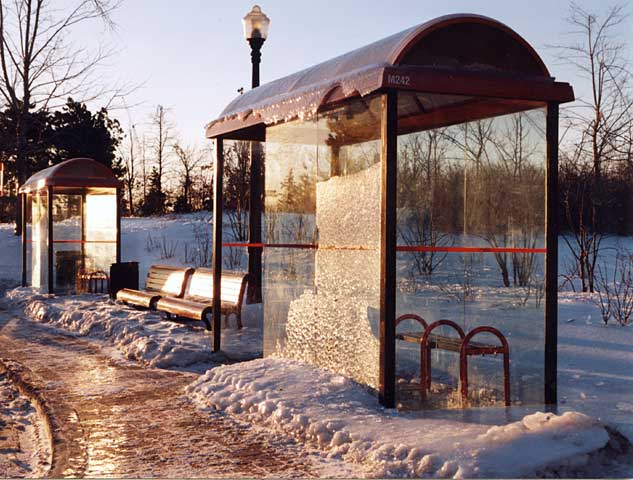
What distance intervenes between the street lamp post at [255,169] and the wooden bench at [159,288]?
4.70 ft

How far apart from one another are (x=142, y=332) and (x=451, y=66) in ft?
20.0

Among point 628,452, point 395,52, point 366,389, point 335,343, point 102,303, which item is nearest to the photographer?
point 628,452

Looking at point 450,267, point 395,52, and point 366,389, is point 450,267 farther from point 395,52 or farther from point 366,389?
point 395,52

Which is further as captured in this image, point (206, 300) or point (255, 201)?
point (206, 300)

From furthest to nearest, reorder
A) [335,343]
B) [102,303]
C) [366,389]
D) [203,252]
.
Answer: [203,252], [102,303], [335,343], [366,389]

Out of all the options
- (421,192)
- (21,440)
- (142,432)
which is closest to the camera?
(142,432)

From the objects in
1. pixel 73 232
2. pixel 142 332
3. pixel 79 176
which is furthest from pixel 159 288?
pixel 73 232

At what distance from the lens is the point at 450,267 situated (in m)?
7.41

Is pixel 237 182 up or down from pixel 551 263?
up

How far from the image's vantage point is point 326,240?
7.39 m

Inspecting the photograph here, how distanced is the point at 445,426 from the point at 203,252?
17.1m

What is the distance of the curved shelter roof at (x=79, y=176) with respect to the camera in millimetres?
16562

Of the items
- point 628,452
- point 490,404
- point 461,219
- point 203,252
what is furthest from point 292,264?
point 203,252

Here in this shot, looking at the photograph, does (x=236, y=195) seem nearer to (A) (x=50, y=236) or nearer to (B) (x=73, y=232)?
(B) (x=73, y=232)
